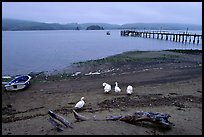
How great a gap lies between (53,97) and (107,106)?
A: 4215 millimetres

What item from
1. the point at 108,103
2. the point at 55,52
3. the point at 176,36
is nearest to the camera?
the point at 108,103

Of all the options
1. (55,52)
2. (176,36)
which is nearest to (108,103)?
(55,52)

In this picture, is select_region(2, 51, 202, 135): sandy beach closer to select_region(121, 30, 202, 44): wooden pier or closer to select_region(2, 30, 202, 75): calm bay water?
select_region(2, 30, 202, 75): calm bay water

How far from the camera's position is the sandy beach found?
25.0 ft

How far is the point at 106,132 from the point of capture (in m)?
7.10

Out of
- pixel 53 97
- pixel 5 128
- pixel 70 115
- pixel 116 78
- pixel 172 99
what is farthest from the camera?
pixel 116 78

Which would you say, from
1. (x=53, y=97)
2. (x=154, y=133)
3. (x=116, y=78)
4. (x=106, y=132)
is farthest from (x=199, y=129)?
(x=116, y=78)

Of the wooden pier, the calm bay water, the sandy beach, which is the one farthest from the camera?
the wooden pier

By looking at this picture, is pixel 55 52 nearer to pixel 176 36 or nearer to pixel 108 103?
pixel 108 103

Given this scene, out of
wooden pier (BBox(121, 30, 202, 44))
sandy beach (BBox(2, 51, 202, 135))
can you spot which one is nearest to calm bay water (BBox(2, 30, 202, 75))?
wooden pier (BBox(121, 30, 202, 44))

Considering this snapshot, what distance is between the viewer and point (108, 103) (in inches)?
464

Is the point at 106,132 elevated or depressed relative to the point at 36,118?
elevated

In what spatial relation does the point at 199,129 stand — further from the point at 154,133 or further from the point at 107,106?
the point at 107,106

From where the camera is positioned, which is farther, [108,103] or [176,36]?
[176,36]
